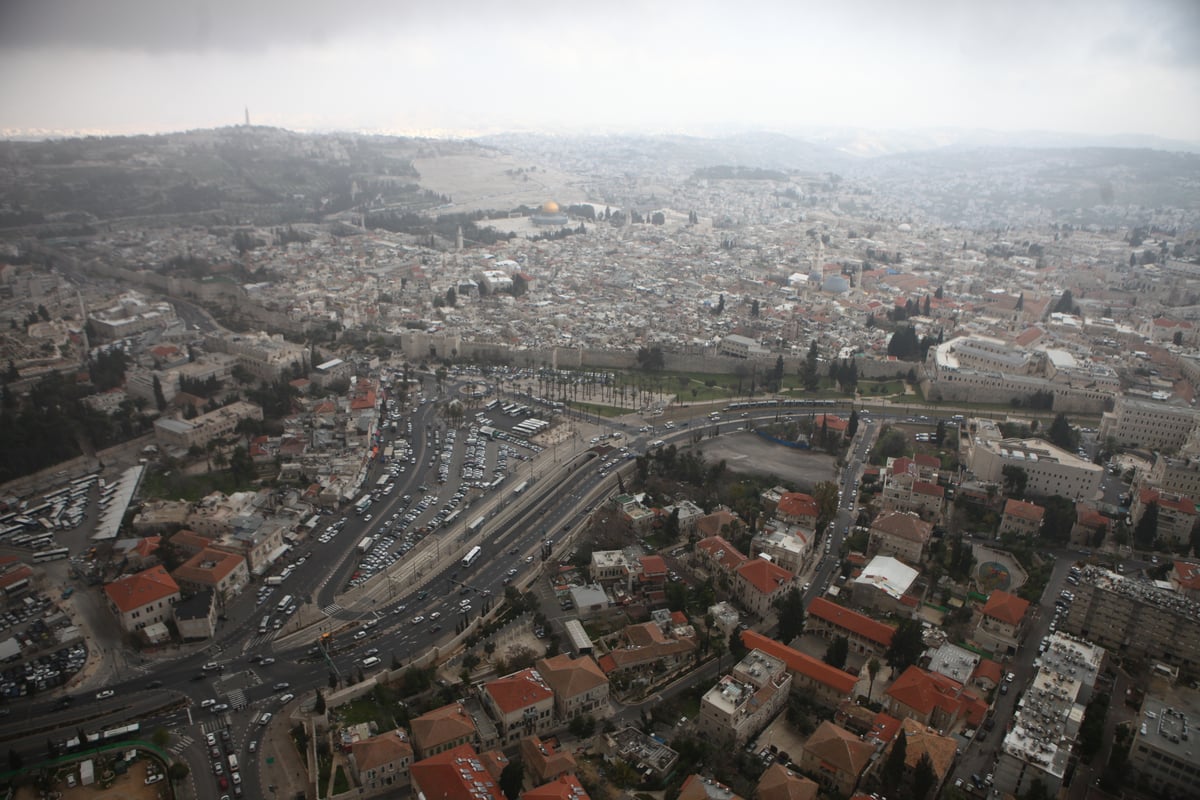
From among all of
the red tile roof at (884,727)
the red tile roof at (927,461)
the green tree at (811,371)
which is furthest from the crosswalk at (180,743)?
the green tree at (811,371)

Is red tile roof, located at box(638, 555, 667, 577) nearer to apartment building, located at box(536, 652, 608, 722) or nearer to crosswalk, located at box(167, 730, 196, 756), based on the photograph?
apartment building, located at box(536, 652, 608, 722)

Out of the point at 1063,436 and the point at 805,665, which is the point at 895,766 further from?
the point at 1063,436

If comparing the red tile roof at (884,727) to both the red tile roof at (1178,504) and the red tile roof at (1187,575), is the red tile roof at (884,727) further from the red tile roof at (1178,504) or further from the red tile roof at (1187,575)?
A: the red tile roof at (1178,504)

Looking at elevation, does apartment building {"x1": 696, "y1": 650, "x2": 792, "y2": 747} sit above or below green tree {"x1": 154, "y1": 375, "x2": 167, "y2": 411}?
below

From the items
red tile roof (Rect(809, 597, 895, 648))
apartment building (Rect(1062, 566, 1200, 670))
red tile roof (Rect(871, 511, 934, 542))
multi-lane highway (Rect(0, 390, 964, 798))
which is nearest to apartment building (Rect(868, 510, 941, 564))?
red tile roof (Rect(871, 511, 934, 542))

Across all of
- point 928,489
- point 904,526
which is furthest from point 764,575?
point 928,489

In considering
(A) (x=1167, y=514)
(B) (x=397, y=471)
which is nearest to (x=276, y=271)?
(B) (x=397, y=471)
